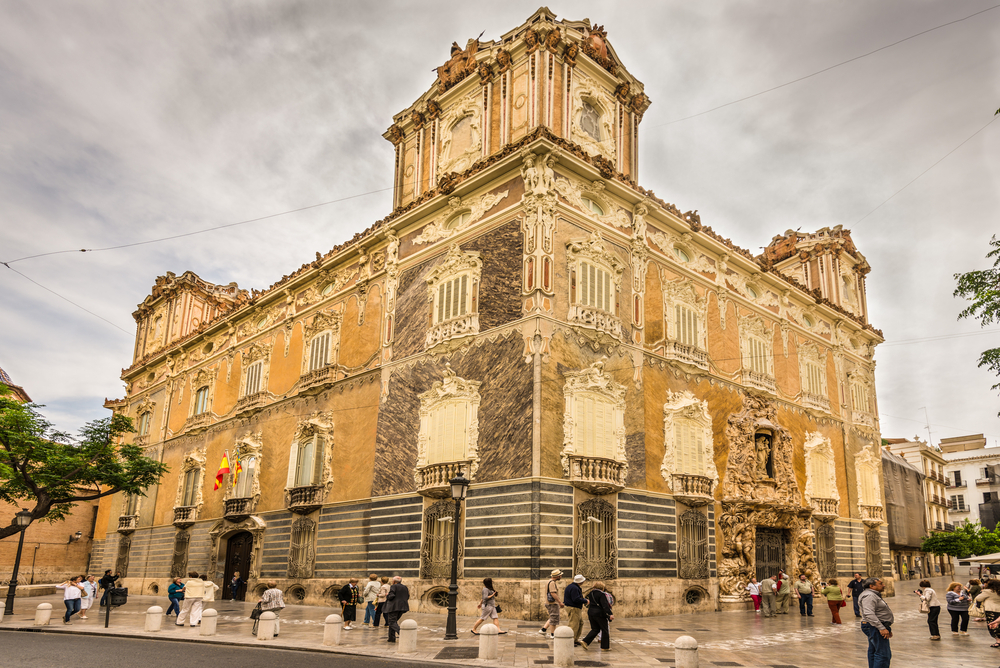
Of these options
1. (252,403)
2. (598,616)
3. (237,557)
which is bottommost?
(598,616)

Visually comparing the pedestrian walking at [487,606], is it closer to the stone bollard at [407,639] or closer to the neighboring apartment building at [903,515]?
the stone bollard at [407,639]

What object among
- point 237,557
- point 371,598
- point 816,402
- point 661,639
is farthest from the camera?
point 816,402

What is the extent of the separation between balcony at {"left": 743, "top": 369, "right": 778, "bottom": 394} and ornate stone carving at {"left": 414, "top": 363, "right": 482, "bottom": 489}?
12.2 m

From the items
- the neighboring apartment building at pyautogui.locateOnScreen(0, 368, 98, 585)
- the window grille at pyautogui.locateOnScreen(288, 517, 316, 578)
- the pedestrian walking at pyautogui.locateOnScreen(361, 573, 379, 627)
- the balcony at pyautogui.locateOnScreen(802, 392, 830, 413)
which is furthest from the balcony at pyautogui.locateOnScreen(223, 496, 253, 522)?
the balcony at pyautogui.locateOnScreen(802, 392, 830, 413)

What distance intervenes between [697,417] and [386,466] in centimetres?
1073

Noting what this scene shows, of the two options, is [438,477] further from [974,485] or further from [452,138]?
[974,485]

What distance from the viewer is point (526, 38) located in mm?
23828

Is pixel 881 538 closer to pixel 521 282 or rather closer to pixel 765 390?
pixel 765 390

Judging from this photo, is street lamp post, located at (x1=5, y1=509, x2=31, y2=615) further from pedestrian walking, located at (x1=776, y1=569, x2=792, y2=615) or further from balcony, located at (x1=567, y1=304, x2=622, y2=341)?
pedestrian walking, located at (x1=776, y1=569, x2=792, y2=615)

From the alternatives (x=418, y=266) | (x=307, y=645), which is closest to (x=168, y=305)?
(x=418, y=266)

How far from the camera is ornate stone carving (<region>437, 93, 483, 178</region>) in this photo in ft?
83.6

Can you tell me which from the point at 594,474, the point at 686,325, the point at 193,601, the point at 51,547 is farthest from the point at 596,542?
the point at 51,547

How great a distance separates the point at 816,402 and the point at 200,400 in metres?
30.7

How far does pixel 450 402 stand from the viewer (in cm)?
2217
